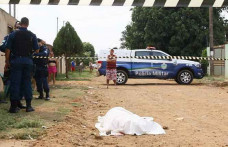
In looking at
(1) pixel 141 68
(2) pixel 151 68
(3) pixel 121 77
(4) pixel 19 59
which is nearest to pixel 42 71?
(4) pixel 19 59

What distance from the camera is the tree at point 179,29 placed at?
131 feet

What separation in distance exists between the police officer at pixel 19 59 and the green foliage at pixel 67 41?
813 inches

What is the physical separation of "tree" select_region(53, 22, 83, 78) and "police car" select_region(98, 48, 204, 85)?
9.09 m

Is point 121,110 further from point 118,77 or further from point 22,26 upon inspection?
point 118,77

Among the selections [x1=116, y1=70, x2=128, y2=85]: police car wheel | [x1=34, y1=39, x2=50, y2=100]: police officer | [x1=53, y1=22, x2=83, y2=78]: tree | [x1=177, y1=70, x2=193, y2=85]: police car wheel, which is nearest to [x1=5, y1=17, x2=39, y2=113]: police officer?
[x1=34, y1=39, x2=50, y2=100]: police officer

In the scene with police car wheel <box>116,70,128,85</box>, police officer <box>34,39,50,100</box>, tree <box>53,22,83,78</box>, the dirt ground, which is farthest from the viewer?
tree <box>53,22,83,78</box>

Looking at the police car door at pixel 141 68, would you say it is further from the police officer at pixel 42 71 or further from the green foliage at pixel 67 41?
the green foliage at pixel 67 41

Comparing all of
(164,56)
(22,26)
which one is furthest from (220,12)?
(22,26)

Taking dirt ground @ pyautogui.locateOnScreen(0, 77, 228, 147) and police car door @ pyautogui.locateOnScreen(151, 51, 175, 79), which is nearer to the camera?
dirt ground @ pyautogui.locateOnScreen(0, 77, 228, 147)

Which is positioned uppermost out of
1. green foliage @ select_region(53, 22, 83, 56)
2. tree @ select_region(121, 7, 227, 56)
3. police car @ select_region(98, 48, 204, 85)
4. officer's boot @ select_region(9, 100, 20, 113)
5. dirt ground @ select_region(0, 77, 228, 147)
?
tree @ select_region(121, 7, 227, 56)

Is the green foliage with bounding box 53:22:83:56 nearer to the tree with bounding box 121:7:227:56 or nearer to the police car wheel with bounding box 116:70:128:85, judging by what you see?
the police car wheel with bounding box 116:70:128:85

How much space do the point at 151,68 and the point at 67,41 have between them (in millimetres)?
10442

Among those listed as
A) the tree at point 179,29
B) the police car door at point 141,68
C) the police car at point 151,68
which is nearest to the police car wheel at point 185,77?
the police car at point 151,68

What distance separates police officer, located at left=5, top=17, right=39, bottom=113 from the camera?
764 cm
